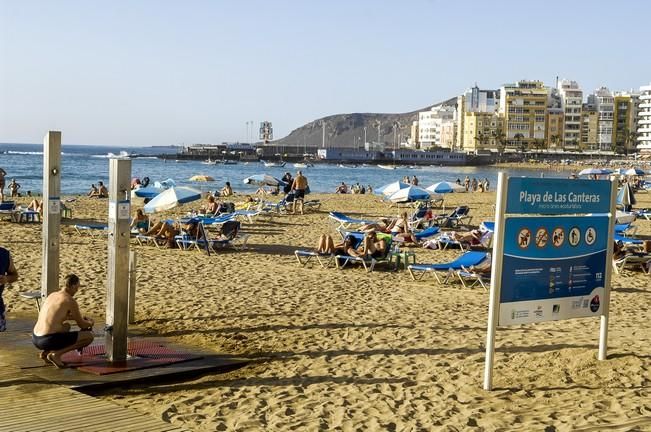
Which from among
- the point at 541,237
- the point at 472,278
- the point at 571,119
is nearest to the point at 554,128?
the point at 571,119

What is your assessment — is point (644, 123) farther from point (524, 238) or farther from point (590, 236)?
point (524, 238)

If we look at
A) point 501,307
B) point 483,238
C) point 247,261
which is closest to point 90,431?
point 501,307

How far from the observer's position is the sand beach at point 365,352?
19.2ft

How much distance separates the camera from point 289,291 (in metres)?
11.0

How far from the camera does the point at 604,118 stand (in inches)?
5925

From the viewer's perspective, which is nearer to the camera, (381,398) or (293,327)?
(381,398)

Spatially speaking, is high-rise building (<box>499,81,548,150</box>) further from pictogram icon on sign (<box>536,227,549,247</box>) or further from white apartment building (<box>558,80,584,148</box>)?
pictogram icon on sign (<box>536,227,549,247</box>)

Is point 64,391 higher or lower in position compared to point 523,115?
lower

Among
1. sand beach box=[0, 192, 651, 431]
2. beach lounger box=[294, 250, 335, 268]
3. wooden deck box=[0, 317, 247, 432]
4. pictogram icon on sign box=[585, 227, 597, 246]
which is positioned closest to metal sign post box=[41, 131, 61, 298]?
wooden deck box=[0, 317, 247, 432]

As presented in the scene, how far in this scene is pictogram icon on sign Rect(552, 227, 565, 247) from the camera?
6711mm

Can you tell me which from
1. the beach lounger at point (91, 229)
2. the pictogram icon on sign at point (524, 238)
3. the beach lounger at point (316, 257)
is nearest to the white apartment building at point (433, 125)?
the beach lounger at point (91, 229)

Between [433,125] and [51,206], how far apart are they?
17988 cm

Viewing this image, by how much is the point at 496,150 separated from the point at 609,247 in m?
139

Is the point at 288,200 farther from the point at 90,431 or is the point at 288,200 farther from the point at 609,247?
the point at 90,431
